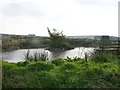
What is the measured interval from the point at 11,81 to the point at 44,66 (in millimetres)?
1411

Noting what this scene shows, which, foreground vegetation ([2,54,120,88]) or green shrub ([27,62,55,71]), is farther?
green shrub ([27,62,55,71])

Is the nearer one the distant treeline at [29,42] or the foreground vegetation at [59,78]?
the foreground vegetation at [59,78]

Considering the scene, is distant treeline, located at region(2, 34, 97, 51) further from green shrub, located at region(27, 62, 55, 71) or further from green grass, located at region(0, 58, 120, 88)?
green grass, located at region(0, 58, 120, 88)

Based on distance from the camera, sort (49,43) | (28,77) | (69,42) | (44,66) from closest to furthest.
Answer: (28,77), (44,66), (49,43), (69,42)

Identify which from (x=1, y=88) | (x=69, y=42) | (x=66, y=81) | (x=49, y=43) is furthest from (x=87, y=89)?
(x=69, y=42)

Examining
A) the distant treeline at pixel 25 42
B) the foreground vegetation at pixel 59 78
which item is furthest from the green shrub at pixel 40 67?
the distant treeline at pixel 25 42

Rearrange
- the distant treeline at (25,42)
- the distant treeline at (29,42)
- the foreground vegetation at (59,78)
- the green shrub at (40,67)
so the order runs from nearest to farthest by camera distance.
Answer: the foreground vegetation at (59,78) → the green shrub at (40,67) → the distant treeline at (29,42) → the distant treeline at (25,42)

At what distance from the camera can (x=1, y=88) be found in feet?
17.5

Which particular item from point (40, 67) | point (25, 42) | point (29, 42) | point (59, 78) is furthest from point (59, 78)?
point (25, 42)

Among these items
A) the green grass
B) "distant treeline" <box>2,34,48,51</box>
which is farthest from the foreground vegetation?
"distant treeline" <box>2,34,48,51</box>

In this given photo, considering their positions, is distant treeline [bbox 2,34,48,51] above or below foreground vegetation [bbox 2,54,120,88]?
above

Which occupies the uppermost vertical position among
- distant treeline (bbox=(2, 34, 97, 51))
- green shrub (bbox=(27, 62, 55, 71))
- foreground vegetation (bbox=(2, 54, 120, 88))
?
distant treeline (bbox=(2, 34, 97, 51))

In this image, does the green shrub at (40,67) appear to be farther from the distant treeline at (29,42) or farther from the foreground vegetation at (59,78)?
the distant treeline at (29,42)

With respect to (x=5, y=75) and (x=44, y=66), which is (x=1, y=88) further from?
(x=44, y=66)
